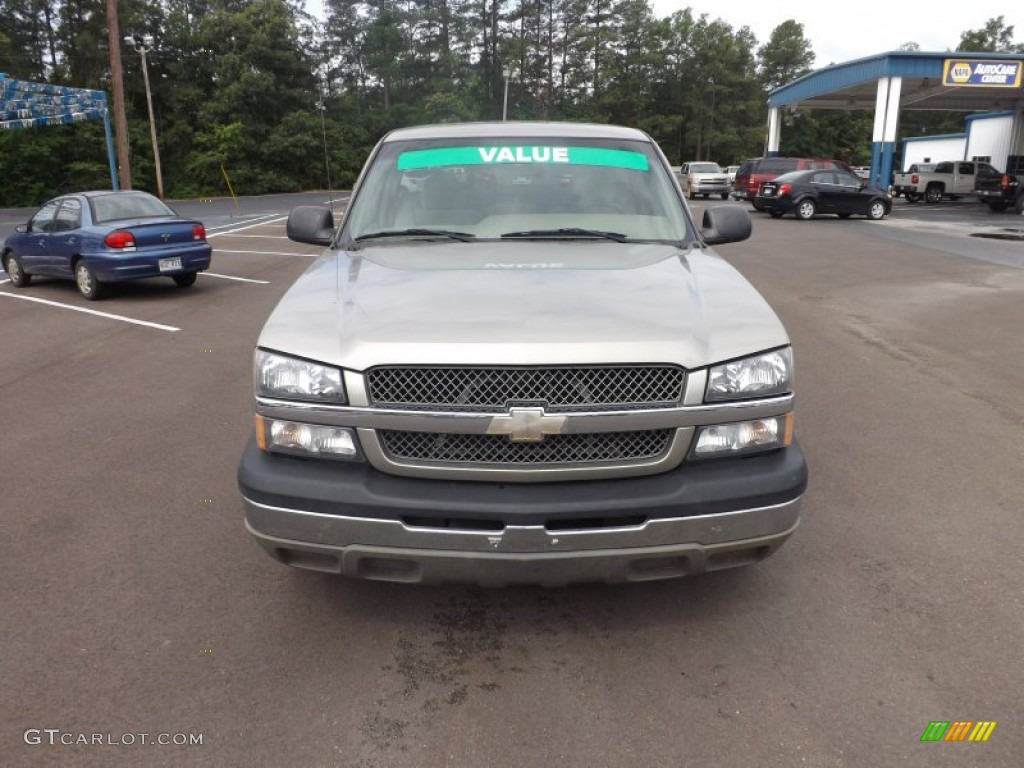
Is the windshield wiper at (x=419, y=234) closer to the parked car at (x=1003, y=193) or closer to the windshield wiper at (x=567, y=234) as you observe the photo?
the windshield wiper at (x=567, y=234)

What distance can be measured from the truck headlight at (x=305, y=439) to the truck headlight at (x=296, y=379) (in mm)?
102

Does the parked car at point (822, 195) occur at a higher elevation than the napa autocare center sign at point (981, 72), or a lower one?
lower

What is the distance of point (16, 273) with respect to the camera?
44.1ft

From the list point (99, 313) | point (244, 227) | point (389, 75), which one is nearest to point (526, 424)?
point (99, 313)

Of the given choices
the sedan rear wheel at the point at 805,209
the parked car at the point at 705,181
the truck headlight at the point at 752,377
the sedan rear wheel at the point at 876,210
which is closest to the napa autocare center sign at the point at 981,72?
the sedan rear wheel at the point at 876,210

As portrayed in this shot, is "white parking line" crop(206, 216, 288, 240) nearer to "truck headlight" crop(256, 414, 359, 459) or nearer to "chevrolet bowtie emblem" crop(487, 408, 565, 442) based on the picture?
"truck headlight" crop(256, 414, 359, 459)

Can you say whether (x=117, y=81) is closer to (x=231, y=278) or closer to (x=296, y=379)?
(x=231, y=278)

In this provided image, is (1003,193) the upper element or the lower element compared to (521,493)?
upper

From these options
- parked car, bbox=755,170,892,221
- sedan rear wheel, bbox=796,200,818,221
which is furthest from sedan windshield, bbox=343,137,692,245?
sedan rear wheel, bbox=796,200,818,221

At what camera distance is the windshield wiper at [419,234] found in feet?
12.9

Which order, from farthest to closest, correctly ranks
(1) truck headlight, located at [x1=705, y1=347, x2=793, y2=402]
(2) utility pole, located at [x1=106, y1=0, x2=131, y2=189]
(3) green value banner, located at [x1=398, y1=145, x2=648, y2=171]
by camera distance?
(2) utility pole, located at [x1=106, y1=0, x2=131, y2=189]
(3) green value banner, located at [x1=398, y1=145, x2=648, y2=171]
(1) truck headlight, located at [x1=705, y1=347, x2=793, y2=402]

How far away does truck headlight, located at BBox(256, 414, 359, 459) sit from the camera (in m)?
2.83

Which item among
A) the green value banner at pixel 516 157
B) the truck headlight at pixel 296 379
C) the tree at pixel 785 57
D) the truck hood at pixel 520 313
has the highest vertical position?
the tree at pixel 785 57

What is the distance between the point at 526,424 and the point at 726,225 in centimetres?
232
